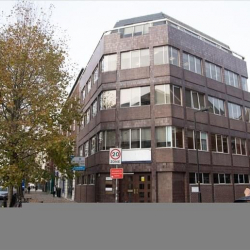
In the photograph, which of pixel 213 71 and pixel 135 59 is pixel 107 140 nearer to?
pixel 135 59

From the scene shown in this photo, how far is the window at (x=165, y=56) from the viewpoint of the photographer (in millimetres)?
25625

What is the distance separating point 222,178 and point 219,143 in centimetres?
347

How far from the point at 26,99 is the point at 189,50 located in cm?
1744

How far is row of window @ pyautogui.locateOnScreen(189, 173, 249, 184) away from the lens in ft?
80.9

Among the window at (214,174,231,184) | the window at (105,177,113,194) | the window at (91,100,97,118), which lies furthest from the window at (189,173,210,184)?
the window at (91,100,97,118)

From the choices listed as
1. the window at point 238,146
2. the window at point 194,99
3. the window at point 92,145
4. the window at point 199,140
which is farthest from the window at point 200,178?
the window at point 92,145

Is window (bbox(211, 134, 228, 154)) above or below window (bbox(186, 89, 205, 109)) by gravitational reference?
below

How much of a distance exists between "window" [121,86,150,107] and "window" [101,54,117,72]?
282 centimetres

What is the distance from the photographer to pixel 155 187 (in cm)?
2308

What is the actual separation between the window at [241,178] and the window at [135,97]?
12.3 meters

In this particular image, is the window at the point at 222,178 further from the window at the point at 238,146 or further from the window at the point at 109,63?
the window at the point at 109,63

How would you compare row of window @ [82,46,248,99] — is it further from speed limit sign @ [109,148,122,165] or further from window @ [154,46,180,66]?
speed limit sign @ [109,148,122,165]
